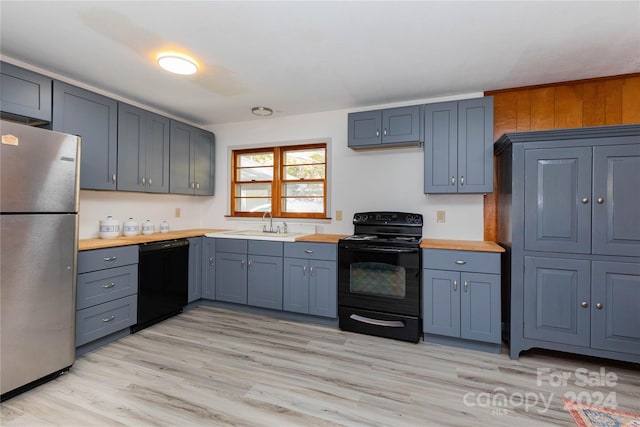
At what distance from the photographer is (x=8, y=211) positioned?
1792 millimetres

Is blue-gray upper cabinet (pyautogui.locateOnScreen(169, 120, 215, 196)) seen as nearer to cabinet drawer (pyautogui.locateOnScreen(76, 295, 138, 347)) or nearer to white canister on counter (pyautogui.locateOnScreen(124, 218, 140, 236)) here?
white canister on counter (pyautogui.locateOnScreen(124, 218, 140, 236))

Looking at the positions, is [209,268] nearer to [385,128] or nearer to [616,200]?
[385,128]

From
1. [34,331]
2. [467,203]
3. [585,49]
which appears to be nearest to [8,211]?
[34,331]

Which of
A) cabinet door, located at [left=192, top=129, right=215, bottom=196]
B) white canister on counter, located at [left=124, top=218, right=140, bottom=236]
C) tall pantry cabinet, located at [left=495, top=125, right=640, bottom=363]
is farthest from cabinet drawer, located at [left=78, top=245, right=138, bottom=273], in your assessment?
tall pantry cabinet, located at [left=495, top=125, right=640, bottom=363]

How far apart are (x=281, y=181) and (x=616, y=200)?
318 cm

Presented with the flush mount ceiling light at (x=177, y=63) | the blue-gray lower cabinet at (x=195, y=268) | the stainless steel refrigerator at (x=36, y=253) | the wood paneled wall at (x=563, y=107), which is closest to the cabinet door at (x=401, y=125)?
the wood paneled wall at (x=563, y=107)

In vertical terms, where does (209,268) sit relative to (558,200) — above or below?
below

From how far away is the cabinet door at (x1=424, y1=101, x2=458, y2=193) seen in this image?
287cm

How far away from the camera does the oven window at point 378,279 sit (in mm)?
2744

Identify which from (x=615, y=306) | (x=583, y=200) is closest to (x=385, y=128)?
(x=583, y=200)

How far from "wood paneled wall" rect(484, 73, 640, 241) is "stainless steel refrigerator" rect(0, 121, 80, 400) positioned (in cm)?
356

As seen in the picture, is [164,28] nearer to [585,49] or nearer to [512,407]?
[585,49]

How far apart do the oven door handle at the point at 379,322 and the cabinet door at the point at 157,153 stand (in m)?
2.52

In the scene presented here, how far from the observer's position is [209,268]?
3.53 meters
